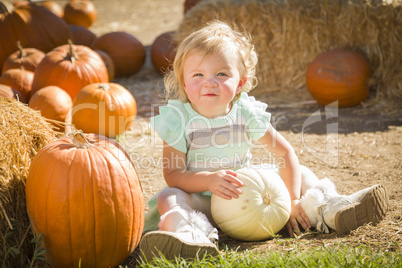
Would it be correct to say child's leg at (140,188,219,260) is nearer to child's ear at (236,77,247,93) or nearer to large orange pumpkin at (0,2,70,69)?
child's ear at (236,77,247,93)

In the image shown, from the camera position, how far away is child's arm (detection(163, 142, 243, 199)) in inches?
102

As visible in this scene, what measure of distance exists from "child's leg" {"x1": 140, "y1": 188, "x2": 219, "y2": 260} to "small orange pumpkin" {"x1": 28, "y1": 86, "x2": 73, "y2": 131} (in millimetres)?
2449

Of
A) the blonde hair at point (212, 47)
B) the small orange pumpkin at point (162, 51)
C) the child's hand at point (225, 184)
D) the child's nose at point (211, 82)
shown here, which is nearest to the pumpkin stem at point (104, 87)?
the blonde hair at point (212, 47)

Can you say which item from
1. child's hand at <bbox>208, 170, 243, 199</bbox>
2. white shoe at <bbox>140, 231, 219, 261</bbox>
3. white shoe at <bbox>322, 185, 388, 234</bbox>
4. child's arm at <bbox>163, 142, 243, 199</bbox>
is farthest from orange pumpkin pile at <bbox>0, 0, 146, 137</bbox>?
white shoe at <bbox>322, 185, 388, 234</bbox>

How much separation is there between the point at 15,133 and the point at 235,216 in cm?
138

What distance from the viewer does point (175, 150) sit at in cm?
286

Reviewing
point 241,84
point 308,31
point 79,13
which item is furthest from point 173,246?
point 79,13

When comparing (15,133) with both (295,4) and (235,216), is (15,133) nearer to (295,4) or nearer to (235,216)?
(235,216)

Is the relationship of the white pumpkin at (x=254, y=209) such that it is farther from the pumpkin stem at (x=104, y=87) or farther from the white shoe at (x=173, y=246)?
the pumpkin stem at (x=104, y=87)

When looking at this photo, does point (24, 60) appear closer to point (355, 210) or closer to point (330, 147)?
point (330, 147)

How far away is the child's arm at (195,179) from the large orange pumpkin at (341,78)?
3484 mm

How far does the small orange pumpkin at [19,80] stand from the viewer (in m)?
5.23

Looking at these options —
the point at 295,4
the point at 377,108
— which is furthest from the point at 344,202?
the point at 295,4

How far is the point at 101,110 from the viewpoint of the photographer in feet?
15.7
